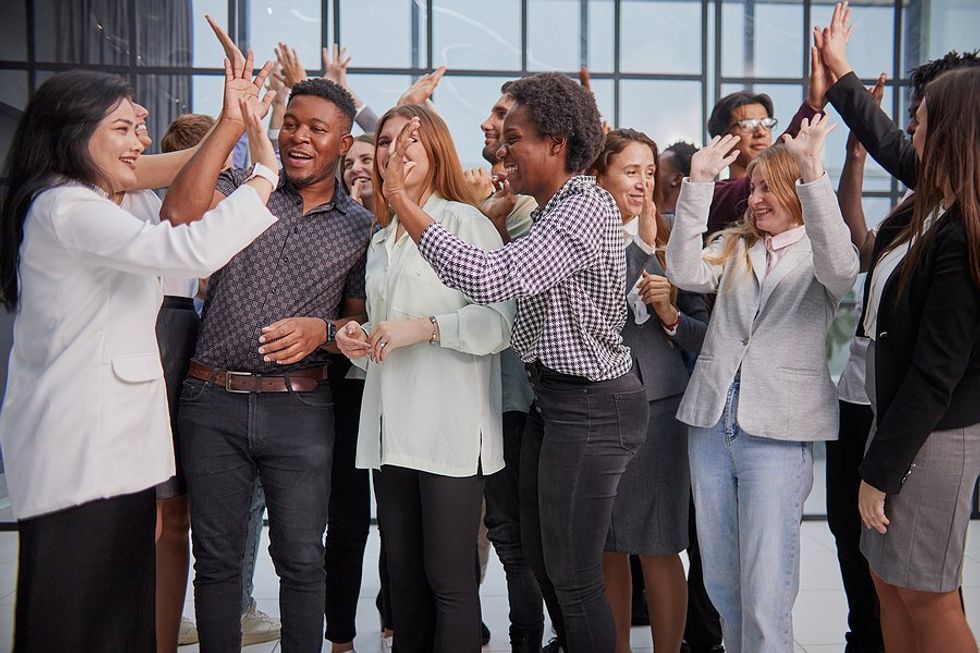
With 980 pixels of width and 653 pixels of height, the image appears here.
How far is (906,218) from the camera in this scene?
6.88 ft

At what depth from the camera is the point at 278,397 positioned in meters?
2.16

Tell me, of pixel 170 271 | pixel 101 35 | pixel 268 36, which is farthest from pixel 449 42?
pixel 170 271

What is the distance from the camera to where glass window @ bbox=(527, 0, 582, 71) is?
5047 mm

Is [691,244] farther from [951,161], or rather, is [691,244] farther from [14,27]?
[14,27]

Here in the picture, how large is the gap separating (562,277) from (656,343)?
685 mm

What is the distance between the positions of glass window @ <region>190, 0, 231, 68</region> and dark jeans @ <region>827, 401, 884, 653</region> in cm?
383

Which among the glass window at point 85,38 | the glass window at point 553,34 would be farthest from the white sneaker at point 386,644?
the glass window at point 85,38

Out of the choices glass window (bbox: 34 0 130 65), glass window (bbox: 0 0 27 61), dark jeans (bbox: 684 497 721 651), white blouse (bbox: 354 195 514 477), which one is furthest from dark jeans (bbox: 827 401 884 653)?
glass window (bbox: 0 0 27 61)

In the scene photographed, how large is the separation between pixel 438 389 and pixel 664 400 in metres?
0.73

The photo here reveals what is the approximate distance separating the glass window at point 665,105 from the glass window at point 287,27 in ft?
5.77

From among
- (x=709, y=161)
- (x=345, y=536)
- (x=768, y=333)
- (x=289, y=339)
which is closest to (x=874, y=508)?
(x=768, y=333)

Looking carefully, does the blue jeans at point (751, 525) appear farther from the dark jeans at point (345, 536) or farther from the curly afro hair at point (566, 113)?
the dark jeans at point (345, 536)

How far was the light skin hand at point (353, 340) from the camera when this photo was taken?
6.77ft

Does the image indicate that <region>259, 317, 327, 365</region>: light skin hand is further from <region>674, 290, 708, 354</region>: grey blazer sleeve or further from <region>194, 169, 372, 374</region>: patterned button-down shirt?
<region>674, 290, 708, 354</region>: grey blazer sleeve
